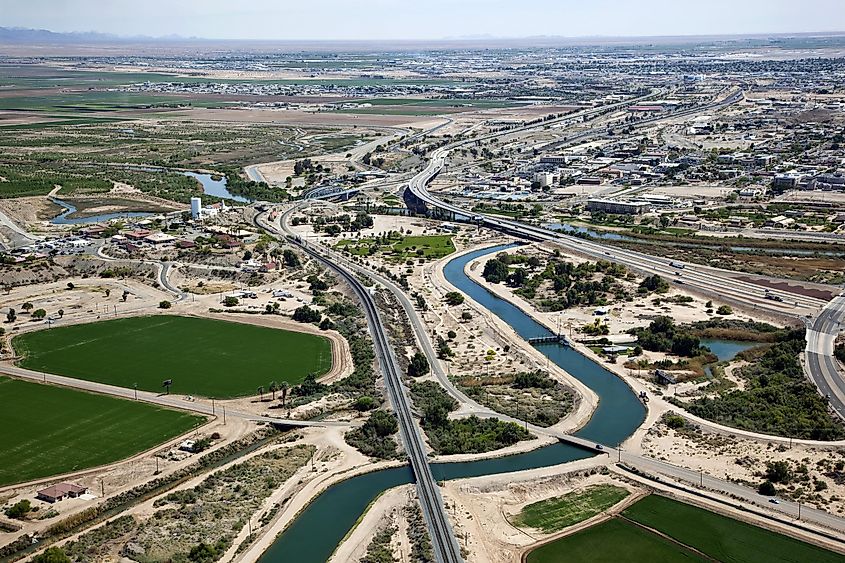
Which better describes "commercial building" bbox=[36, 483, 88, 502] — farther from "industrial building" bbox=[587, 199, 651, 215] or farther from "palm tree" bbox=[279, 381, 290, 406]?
"industrial building" bbox=[587, 199, 651, 215]

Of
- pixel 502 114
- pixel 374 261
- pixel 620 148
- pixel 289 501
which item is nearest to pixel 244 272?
pixel 374 261

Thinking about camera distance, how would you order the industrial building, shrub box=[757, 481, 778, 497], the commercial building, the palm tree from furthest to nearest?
1. the industrial building
2. the palm tree
3. shrub box=[757, 481, 778, 497]
4. the commercial building

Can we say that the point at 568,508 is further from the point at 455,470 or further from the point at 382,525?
the point at 382,525

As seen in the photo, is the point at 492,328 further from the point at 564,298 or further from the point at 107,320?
the point at 107,320

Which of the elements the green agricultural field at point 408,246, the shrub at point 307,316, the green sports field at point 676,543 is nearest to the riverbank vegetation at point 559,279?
the green agricultural field at point 408,246

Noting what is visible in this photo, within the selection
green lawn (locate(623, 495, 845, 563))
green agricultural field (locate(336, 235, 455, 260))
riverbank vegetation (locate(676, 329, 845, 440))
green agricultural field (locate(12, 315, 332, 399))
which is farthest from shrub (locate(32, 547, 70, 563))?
green agricultural field (locate(336, 235, 455, 260))

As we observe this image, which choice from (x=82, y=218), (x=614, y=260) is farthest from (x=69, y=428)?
(x=82, y=218)
